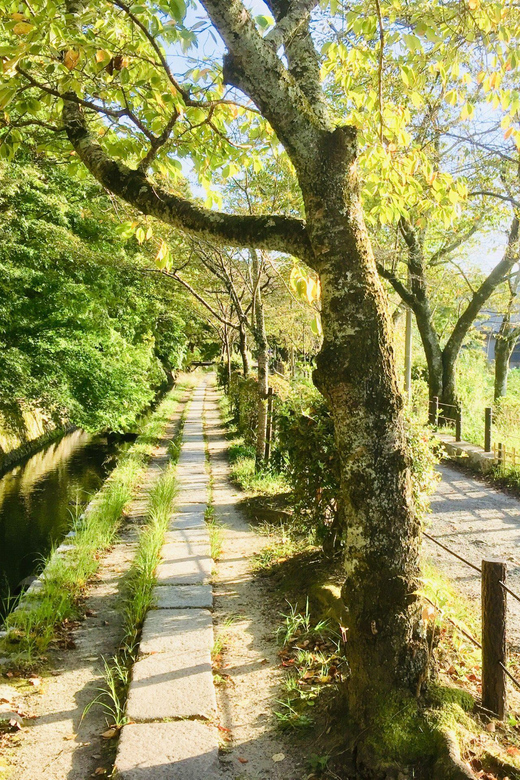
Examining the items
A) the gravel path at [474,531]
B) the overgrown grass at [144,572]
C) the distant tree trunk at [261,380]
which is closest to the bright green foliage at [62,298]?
the distant tree trunk at [261,380]

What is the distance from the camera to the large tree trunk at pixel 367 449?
3080 millimetres

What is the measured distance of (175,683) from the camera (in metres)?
3.98

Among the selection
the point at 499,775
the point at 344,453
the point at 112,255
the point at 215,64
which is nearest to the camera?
the point at 499,775

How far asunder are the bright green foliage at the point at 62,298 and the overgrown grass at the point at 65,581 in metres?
4.93

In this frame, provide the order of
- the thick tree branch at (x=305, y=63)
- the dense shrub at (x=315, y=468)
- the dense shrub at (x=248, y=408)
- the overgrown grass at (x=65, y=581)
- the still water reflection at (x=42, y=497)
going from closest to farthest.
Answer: the thick tree branch at (x=305, y=63) → the overgrown grass at (x=65, y=581) → the dense shrub at (x=315, y=468) → the still water reflection at (x=42, y=497) → the dense shrub at (x=248, y=408)

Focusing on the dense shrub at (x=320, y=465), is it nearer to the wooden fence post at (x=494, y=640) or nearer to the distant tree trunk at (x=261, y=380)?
the wooden fence post at (x=494, y=640)

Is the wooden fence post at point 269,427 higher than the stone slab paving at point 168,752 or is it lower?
higher

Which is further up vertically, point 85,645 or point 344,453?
point 344,453

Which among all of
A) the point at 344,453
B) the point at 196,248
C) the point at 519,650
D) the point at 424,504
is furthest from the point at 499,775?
the point at 196,248

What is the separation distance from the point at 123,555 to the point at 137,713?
3.61m

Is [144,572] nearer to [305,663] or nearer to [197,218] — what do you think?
[305,663]

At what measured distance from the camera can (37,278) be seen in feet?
43.4

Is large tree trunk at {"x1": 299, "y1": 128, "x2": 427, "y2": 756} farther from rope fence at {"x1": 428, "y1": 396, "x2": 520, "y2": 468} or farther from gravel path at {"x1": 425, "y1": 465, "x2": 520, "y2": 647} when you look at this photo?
rope fence at {"x1": 428, "y1": 396, "x2": 520, "y2": 468}

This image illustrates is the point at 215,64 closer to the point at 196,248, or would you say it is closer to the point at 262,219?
the point at 262,219
